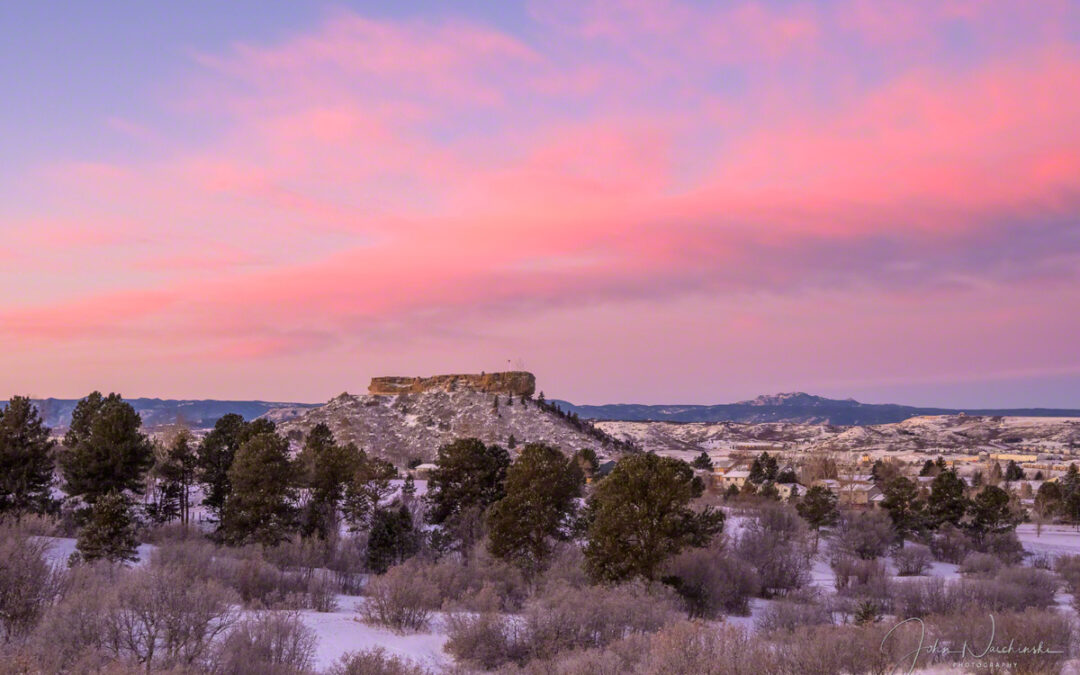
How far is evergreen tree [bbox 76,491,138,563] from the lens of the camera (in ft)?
97.4

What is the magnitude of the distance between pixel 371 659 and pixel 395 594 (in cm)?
760

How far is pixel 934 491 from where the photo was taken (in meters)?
62.7

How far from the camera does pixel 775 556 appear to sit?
151 feet

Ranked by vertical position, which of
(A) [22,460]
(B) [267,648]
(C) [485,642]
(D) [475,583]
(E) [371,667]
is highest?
(A) [22,460]

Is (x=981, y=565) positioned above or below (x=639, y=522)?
below

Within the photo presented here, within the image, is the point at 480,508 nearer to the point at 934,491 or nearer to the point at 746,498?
the point at 746,498

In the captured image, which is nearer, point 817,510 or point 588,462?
point 817,510

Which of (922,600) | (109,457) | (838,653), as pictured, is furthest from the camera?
(109,457)

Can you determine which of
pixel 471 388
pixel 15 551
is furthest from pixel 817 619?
pixel 471 388

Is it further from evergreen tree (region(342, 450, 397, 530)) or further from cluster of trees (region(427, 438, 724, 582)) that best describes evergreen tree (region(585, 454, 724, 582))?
evergreen tree (region(342, 450, 397, 530))

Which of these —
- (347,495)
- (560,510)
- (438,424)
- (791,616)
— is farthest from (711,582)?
(438,424)

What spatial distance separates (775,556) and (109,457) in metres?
39.3

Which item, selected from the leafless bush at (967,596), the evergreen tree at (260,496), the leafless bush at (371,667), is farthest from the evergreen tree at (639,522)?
the leafless bush at (371,667)

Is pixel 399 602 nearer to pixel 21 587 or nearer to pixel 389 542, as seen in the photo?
pixel 21 587
